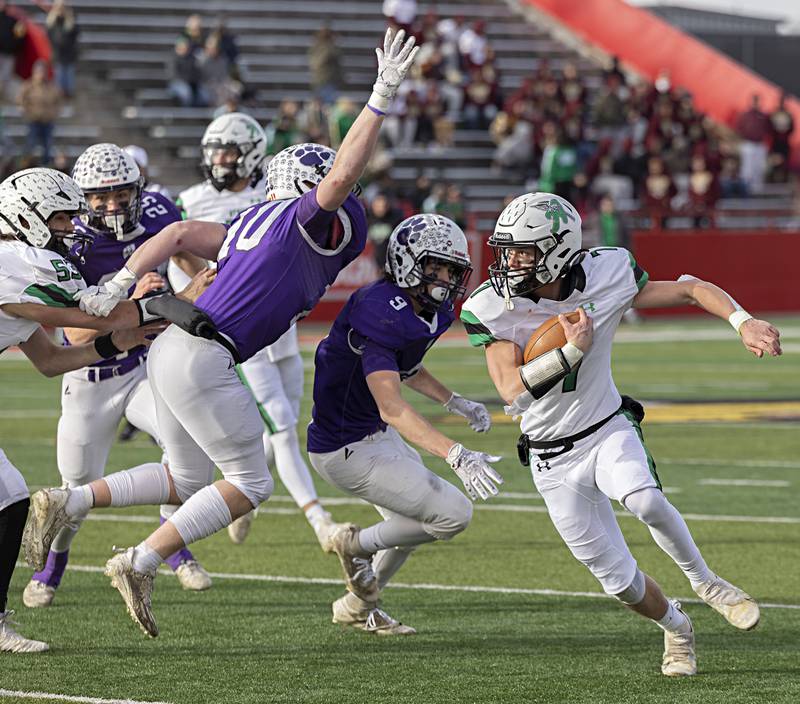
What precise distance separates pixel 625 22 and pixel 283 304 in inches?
1085

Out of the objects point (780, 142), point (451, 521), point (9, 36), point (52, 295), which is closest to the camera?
point (52, 295)

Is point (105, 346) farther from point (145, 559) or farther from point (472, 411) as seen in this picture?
point (472, 411)

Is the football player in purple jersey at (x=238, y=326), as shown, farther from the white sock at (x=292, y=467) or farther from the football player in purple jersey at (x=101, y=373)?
the white sock at (x=292, y=467)

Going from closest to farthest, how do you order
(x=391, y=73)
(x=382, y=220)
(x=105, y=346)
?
(x=391, y=73), (x=105, y=346), (x=382, y=220)

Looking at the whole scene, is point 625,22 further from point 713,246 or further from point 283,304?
point 283,304

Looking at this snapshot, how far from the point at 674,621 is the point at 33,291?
2.51 metres

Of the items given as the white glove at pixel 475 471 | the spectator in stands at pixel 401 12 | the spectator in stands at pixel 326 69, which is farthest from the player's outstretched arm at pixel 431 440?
the spectator in stands at pixel 401 12

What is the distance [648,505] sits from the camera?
17.5ft

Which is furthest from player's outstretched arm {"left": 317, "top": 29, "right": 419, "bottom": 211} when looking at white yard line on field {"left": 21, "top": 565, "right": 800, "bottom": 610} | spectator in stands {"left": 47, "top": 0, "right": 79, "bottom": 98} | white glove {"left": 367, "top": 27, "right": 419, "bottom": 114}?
spectator in stands {"left": 47, "top": 0, "right": 79, "bottom": 98}

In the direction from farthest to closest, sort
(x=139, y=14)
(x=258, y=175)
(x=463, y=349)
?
(x=139, y=14) → (x=463, y=349) → (x=258, y=175)

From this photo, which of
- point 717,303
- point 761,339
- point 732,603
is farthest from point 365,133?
point 732,603

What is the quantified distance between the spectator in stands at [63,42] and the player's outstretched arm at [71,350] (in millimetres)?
17891

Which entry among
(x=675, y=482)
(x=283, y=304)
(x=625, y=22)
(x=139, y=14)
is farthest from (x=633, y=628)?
(x=625, y=22)

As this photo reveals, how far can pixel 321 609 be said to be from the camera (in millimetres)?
6633
